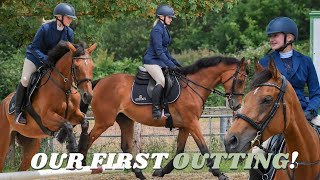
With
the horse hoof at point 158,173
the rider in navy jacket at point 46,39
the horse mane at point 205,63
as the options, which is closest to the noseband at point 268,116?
the rider in navy jacket at point 46,39

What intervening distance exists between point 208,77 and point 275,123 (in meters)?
7.85

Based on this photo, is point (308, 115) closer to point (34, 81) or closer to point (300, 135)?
point (300, 135)

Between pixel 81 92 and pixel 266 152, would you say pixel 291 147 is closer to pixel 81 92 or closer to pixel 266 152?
pixel 266 152

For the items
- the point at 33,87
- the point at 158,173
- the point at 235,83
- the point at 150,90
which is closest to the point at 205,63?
the point at 235,83

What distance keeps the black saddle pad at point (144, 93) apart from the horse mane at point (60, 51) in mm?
2874

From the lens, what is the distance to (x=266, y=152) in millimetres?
6648

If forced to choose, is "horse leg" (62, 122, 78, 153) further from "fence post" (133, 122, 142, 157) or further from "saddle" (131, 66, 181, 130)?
"fence post" (133, 122, 142, 157)

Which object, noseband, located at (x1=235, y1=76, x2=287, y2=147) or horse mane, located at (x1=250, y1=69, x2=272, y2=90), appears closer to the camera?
noseband, located at (x1=235, y1=76, x2=287, y2=147)

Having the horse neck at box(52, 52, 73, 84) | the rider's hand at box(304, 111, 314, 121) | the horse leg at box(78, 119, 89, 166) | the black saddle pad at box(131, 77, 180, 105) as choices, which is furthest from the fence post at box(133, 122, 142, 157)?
the rider's hand at box(304, 111, 314, 121)

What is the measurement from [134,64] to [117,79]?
15.0 m

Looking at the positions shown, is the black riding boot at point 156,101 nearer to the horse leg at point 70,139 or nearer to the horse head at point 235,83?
the horse head at point 235,83

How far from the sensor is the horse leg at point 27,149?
38.9 feet

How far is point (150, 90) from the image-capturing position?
44.5 ft

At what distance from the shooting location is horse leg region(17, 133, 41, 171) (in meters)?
11.9
